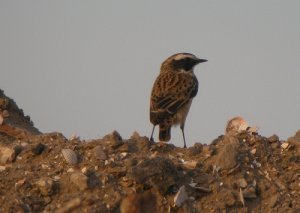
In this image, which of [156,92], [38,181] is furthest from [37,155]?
[156,92]

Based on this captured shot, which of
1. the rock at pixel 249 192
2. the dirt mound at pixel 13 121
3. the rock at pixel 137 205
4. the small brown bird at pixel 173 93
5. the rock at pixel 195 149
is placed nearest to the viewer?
the rock at pixel 137 205

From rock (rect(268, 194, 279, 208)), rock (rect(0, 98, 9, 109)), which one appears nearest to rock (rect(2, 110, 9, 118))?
rock (rect(0, 98, 9, 109))

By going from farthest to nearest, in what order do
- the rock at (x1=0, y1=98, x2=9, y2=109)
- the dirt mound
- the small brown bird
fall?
the small brown bird < the rock at (x1=0, y1=98, x2=9, y2=109) < the dirt mound

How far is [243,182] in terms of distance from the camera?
751 centimetres

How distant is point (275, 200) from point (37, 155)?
9.97ft

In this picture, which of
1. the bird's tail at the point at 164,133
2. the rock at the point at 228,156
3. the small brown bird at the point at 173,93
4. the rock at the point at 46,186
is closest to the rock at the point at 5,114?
the small brown bird at the point at 173,93

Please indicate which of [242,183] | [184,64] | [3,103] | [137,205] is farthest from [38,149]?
[184,64]

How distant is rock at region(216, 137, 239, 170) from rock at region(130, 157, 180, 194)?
1.18 metres

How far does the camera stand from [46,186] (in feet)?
21.7

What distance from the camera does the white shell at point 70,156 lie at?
740cm

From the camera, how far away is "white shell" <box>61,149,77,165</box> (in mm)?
7396

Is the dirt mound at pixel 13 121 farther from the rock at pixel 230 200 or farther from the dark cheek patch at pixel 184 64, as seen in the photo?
the rock at pixel 230 200

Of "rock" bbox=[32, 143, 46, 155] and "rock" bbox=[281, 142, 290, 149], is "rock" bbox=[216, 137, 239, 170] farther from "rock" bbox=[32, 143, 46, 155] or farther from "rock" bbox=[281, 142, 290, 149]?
"rock" bbox=[32, 143, 46, 155]

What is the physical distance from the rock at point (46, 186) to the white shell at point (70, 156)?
2.17 ft
